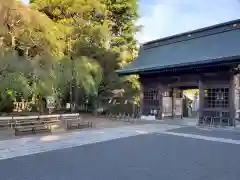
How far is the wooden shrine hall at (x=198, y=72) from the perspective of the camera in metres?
13.9

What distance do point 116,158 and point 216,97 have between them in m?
9.92

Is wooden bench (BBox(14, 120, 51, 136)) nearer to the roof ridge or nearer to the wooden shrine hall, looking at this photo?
the wooden shrine hall

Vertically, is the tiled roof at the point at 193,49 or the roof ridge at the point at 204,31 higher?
the roof ridge at the point at 204,31

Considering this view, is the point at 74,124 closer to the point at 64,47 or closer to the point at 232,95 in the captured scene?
the point at 64,47

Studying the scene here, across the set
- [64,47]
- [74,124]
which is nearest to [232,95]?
[74,124]

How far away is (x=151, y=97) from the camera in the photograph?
19.0 metres

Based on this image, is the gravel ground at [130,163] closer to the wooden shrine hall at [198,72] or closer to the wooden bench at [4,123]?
the wooden bench at [4,123]

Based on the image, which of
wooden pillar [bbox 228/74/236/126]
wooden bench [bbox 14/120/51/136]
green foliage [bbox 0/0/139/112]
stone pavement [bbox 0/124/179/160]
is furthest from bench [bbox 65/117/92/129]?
wooden pillar [bbox 228/74/236/126]

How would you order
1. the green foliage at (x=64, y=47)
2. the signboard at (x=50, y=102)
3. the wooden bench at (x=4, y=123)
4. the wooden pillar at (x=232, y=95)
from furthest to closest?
the signboard at (x=50, y=102)
the wooden pillar at (x=232, y=95)
the green foliage at (x=64, y=47)
the wooden bench at (x=4, y=123)

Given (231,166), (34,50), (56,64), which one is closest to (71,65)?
(56,64)

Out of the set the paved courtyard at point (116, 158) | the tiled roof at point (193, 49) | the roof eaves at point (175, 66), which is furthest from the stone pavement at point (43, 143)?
the tiled roof at point (193, 49)

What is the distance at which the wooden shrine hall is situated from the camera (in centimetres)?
1394

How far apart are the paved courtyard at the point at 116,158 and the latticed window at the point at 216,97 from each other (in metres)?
5.11

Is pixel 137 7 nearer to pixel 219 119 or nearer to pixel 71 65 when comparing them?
pixel 71 65
